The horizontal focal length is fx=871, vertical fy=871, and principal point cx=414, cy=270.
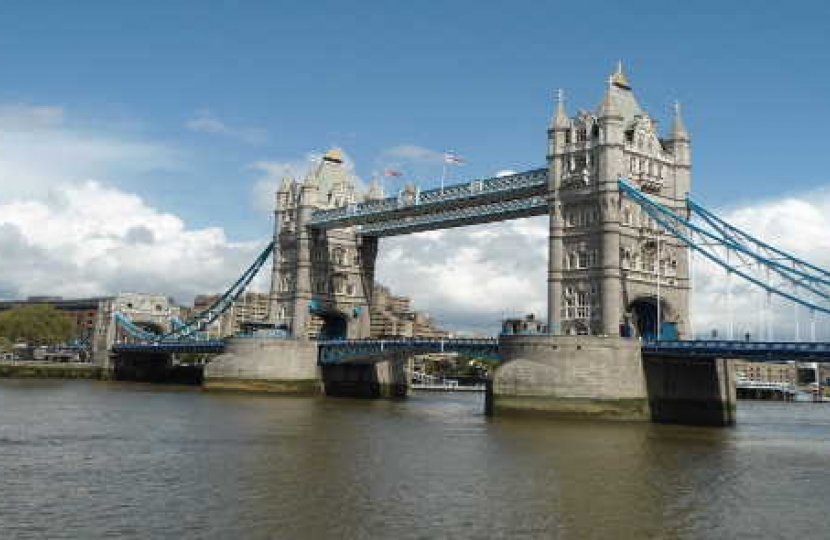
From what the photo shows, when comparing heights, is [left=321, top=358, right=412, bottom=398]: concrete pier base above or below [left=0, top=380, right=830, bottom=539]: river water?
above

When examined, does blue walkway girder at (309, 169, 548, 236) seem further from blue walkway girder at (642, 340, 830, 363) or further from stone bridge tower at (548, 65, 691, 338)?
blue walkway girder at (642, 340, 830, 363)

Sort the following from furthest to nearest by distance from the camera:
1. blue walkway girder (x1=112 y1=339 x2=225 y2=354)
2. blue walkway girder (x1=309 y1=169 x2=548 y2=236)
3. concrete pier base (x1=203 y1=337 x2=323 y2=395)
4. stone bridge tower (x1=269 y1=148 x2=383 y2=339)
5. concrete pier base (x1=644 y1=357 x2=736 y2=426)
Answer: blue walkway girder (x1=112 y1=339 x2=225 y2=354)
stone bridge tower (x1=269 y1=148 x2=383 y2=339)
concrete pier base (x1=203 y1=337 x2=323 y2=395)
blue walkway girder (x1=309 y1=169 x2=548 y2=236)
concrete pier base (x1=644 y1=357 x2=736 y2=426)

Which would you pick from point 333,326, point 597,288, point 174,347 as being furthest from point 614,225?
point 174,347

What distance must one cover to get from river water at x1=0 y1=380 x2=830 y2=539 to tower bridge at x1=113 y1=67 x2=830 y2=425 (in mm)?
6519

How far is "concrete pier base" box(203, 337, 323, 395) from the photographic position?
8469 centimetres

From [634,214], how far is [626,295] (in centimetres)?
656

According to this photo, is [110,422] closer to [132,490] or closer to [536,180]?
[132,490]

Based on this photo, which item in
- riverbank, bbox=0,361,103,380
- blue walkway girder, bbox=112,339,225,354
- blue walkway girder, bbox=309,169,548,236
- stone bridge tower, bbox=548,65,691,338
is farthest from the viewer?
riverbank, bbox=0,361,103,380

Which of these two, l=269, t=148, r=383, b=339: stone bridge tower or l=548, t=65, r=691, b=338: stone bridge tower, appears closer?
l=548, t=65, r=691, b=338: stone bridge tower

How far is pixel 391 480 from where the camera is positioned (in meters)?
29.0

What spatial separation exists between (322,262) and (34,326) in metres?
69.7

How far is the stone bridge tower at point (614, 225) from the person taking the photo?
64938mm

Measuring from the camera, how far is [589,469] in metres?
32.7

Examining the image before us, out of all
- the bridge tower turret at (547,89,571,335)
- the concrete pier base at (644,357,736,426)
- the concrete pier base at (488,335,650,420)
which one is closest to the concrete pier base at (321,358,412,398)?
the bridge tower turret at (547,89,571,335)
